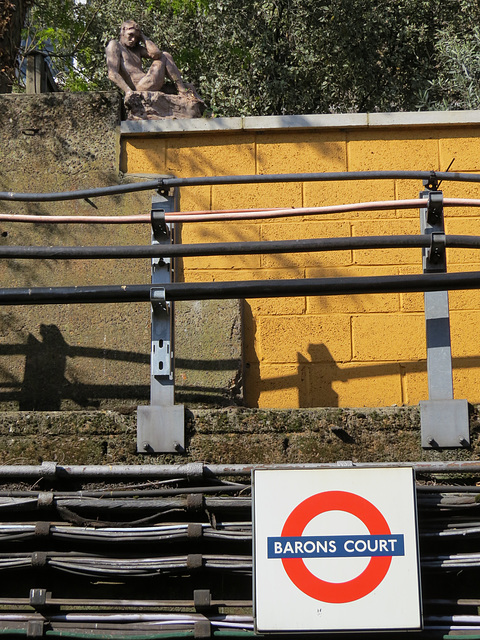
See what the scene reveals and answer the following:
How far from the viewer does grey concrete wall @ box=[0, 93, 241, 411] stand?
14.8 ft

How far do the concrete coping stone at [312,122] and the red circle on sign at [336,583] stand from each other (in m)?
2.77

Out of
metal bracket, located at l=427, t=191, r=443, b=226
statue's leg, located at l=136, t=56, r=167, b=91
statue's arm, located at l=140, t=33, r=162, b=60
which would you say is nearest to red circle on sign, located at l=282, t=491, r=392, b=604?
metal bracket, located at l=427, t=191, r=443, b=226

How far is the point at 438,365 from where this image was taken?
3533 millimetres

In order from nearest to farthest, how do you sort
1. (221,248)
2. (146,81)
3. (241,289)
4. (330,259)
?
1. (241,289)
2. (221,248)
3. (330,259)
4. (146,81)

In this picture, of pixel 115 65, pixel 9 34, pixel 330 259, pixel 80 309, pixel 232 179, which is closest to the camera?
pixel 232 179

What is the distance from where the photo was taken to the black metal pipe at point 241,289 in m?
3.51

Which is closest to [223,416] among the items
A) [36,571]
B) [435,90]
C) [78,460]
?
[78,460]

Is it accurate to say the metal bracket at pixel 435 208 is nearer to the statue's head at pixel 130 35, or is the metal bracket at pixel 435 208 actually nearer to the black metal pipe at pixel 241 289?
the black metal pipe at pixel 241 289

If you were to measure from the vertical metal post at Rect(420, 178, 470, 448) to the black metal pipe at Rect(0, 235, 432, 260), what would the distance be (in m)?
0.14

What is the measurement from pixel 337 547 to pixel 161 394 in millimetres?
976

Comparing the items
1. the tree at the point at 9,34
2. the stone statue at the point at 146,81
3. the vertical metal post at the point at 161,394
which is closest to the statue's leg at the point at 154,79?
the stone statue at the point at 146,81

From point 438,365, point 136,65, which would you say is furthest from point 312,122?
point 438,365

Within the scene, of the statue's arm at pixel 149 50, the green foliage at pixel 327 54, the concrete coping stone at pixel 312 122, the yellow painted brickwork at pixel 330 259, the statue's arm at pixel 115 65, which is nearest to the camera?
the yellow painted brickwork at pixel 330 259

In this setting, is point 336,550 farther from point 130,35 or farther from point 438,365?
point 130,35
